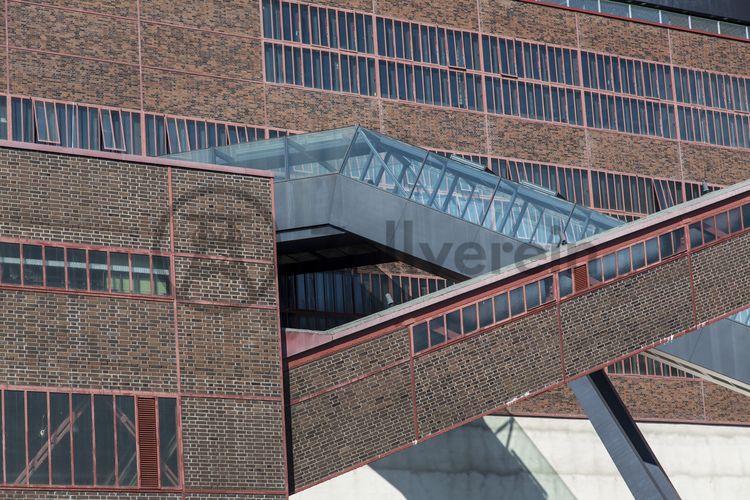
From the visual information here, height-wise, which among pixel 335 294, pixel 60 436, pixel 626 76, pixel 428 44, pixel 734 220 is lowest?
pixel 60 436

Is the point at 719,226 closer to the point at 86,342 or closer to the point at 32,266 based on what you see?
A: the point at 86,342

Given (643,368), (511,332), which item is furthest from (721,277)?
(643,368)

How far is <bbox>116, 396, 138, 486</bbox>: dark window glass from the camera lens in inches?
1292

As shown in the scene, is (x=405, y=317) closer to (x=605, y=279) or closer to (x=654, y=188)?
(x=605, y=279)

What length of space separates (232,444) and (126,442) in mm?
2604

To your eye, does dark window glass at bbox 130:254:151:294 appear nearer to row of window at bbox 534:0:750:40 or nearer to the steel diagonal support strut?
the steel diagonal support strut

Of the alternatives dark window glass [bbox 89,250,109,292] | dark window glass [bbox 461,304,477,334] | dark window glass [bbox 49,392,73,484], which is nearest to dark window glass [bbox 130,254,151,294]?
dark window glass [bbox 89,250,109,292]

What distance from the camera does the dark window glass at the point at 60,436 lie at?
3206 centimetres

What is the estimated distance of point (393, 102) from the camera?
55.2 meters

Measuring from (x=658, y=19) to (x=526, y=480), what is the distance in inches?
853

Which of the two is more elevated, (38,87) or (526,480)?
(38,87)

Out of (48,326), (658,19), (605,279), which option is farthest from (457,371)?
(658,19)

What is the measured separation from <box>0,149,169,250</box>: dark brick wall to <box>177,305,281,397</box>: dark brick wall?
2034 mm

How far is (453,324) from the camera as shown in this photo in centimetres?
3647
